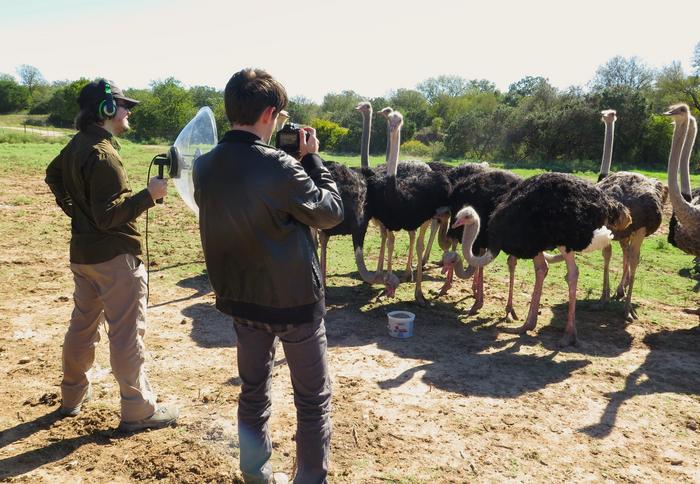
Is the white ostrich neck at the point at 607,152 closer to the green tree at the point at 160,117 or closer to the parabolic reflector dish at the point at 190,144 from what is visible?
the parabolic reflector dish at the point at 190,144

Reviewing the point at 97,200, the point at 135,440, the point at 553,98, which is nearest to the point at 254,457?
the point at 135,440

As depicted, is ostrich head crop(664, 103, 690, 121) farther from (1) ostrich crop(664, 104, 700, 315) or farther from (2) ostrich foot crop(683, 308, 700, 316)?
(2) ostrich foot crop(683, 308, 700, 316)

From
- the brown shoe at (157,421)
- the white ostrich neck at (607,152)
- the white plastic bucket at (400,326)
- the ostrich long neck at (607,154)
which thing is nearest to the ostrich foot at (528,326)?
the white plastic bucket at (400,326)

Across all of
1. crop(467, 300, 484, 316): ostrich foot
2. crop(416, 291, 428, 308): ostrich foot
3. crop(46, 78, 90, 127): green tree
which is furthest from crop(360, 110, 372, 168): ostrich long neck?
crop(46, 78, 90, 127): green tree

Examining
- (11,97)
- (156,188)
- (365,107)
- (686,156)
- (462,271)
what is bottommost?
(462,271)

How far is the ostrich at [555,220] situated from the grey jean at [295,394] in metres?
3.31

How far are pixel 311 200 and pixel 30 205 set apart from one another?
431 inches

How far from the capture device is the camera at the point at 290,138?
280cm

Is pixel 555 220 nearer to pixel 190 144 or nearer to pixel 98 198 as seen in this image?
pixel 190 144

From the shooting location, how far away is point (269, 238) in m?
2.43

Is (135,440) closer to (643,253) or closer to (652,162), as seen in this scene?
(643,253)

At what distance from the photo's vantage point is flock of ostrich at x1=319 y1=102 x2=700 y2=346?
5.36 metres

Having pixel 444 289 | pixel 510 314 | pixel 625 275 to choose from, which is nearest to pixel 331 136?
pixel 444 289

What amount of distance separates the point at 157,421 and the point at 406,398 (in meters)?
1.75
